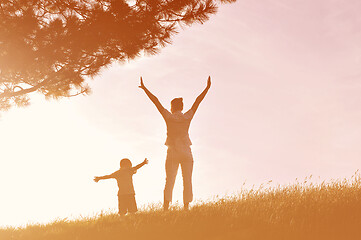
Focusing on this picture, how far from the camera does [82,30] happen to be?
1191cm

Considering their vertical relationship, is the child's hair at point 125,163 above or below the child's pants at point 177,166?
above

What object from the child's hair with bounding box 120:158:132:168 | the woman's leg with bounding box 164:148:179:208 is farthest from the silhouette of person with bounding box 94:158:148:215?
the woman's leg with bounding box 164:148:179:208

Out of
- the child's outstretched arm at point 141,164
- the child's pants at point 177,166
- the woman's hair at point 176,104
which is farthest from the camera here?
the child's outstretched arm at point 141,164

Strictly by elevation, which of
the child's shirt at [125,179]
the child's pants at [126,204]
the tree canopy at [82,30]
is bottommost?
the child's pants at [126,204]

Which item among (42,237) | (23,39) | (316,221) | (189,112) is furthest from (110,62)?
(316,221)

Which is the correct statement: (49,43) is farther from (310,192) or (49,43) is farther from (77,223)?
(310,192)

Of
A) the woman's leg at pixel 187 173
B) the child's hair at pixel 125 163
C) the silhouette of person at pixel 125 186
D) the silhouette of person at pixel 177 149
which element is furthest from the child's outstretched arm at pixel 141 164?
the woman's leg at pixel 187 173

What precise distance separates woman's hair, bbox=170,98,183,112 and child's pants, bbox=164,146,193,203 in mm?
788

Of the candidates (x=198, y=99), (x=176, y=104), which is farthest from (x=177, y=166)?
(x=198, y=99)

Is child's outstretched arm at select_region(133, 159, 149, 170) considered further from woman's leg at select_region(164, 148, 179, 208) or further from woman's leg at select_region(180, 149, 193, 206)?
woman's leg at select_region(180, 149, 193, 206)

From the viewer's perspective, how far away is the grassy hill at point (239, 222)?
27.7 ft

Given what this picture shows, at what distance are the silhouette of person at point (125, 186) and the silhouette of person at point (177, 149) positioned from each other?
1.44 metres

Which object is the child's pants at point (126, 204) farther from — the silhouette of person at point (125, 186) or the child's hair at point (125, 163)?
the child's hair at point (125, 163)

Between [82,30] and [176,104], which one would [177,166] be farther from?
[82,30]
